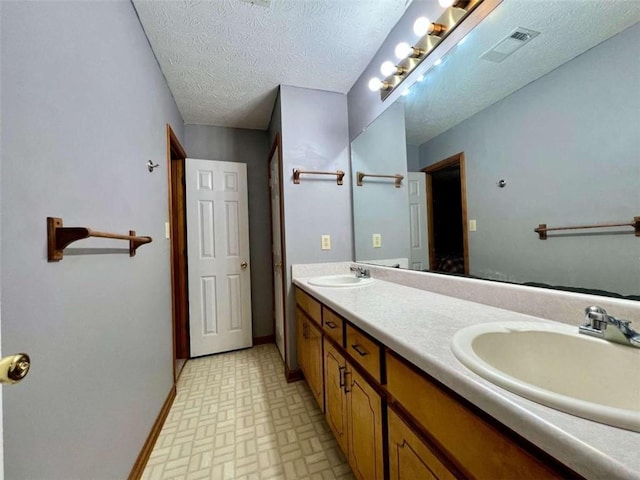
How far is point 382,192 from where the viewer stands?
178cm

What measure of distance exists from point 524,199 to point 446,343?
65 centimetres

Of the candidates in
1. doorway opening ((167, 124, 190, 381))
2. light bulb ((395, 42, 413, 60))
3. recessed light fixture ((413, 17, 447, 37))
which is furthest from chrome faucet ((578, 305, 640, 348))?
doorway opening ((167, 124, 190, 381))

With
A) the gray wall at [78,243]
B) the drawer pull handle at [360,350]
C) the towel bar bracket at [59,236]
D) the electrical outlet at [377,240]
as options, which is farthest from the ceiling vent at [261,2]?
the drawer pull handle at [360,350]

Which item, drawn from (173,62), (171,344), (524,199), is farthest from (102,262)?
(524,199)

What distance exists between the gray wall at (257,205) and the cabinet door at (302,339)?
0.91 metres

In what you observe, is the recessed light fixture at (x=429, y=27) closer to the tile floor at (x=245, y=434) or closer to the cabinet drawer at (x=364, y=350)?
the cabinet drawer at (x=364, y=350)

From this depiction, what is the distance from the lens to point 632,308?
613 mm

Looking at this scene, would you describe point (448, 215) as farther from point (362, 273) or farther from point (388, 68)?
point (388, 68)

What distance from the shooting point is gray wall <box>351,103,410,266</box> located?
1565 millimetres

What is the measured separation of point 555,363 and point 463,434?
370mm

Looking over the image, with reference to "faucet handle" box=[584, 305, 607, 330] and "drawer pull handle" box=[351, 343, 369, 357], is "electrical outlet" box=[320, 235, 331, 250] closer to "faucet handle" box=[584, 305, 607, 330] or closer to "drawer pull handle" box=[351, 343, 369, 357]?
"drawer pull handle" box=[351, 343, 369, 357]

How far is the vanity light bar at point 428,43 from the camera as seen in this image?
1058 mm

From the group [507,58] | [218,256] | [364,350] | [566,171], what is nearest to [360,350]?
[364,350]

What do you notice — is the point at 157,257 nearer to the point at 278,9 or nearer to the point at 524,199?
the point at 278,9
